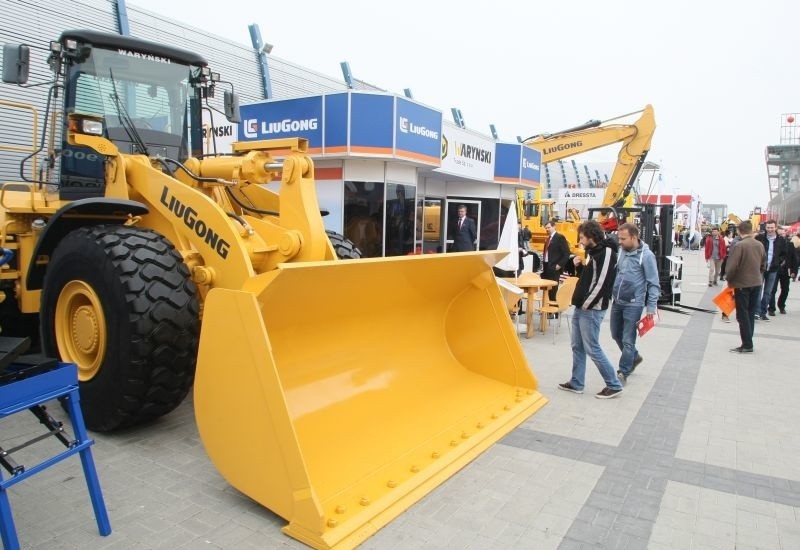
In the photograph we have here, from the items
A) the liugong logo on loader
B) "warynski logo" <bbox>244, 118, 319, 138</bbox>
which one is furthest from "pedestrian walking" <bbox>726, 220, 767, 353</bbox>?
the liugong logo on loader

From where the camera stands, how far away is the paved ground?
9.64ft

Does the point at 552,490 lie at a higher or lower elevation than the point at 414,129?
lower

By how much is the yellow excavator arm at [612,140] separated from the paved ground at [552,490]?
43.6ft

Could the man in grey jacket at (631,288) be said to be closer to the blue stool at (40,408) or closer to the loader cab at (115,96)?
the loader cab at (115,96)

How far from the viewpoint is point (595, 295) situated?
5211 mm

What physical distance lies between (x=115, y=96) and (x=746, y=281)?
25.8 ft

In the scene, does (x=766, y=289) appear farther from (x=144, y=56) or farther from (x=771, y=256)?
(x=144, y=56)

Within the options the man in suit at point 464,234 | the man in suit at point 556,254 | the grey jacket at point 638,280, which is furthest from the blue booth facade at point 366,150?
the grey jacket at point 638,280

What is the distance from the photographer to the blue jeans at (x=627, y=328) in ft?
19.1

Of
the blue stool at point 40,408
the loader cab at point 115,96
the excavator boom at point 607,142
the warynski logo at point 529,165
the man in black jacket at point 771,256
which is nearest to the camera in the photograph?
the blue stool at point 40,408

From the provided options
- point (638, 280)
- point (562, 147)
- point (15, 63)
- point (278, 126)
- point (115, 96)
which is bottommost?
point (638, 280)

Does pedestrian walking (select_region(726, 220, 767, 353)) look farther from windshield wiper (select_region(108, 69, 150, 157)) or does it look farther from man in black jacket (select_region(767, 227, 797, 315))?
windshield wiper (select_region(108, 69, 150, 157))

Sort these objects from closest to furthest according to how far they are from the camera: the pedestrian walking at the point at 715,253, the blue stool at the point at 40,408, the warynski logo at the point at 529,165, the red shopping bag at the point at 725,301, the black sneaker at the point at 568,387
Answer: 1. the blue stool at the point at 40,408
2. the black sneaker at the point at 568,387
3. the red shopping bag at the point at 725,301
4. the warynski logo at the point at 529,165
5. the pedestrian walking at the point at 715,253

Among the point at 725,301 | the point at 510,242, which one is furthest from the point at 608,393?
the point at 725,301
